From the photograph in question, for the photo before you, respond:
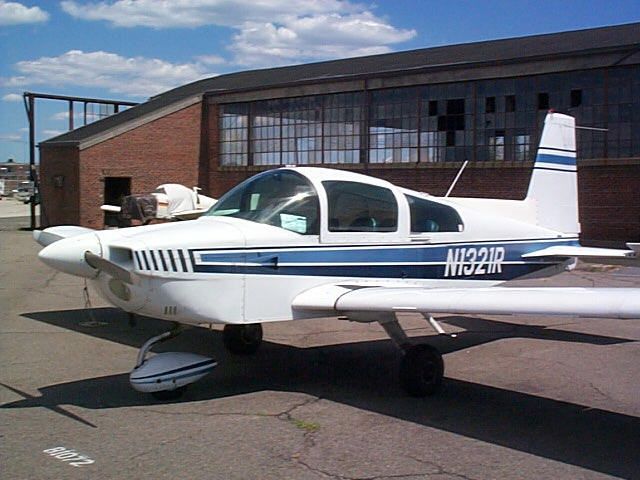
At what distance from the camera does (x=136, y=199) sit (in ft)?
64.1

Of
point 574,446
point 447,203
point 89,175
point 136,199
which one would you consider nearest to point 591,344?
point 447,203

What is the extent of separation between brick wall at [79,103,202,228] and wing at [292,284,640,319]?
24.6 metres

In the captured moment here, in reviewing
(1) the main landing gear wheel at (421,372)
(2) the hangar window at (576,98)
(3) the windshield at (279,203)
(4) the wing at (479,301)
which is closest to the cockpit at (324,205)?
(3) the windshield at (279,203)

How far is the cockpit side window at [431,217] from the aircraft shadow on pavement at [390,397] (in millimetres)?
1536

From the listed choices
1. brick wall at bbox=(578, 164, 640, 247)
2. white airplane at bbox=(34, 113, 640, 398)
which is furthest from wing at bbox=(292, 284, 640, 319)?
brick wall at bbox=(578, 164, 640, 247)

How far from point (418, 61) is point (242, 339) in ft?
71.7

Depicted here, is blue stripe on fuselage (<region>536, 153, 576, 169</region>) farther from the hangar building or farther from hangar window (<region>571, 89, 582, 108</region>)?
hangar window (<region>571, 89, 582, 108</region>)

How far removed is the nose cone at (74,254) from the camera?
652 cm

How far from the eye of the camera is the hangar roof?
75.5 ft

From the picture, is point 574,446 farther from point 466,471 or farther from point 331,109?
point 331,109

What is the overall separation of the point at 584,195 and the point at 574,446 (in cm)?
1749

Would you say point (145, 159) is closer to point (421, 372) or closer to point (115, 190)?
point (115, 190)

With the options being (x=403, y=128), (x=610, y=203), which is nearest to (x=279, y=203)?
(x=610, y=203)

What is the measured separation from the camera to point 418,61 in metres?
28.8
